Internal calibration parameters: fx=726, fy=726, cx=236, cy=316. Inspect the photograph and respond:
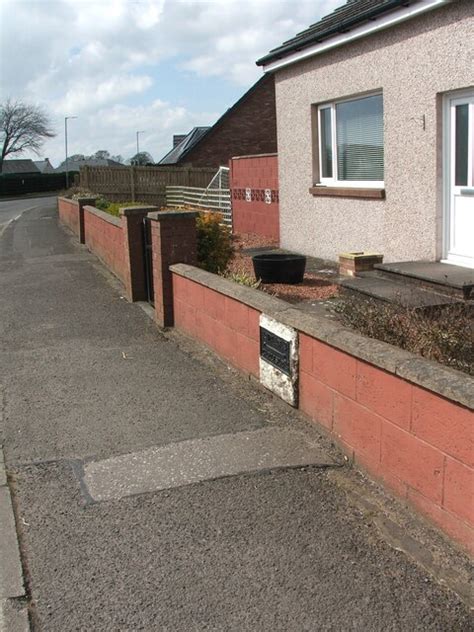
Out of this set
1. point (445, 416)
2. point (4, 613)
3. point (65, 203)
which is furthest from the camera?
point (65, 203)

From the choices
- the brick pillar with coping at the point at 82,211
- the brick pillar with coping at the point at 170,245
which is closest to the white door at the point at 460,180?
the brick pillar with coping at the point at 170,245

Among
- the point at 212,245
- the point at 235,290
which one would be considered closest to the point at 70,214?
the point at 212,245

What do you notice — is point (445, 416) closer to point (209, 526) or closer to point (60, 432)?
point (209, 526)

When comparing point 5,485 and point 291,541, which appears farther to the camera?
point 5,485

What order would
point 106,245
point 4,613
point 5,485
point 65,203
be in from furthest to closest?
point 65,203 → point 106,245 → point 5,485 → point 4,613

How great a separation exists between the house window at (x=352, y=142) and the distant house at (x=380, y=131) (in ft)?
0.05

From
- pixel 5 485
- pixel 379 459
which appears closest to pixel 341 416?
pixel 379 459

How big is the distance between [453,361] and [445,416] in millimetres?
967

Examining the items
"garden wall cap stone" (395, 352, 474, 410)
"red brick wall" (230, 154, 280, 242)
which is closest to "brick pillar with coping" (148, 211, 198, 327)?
"garden wall cap stone" (395, 352, 474, 410)

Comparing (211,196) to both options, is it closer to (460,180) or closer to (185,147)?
(460,180)

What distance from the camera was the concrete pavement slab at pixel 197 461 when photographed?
165 inches

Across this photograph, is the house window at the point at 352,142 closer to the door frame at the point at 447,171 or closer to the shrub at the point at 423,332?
the door frame at the point at 447,171

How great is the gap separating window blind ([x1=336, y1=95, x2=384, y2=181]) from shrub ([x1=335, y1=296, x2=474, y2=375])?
5573 millimetres

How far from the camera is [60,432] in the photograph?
16.7 ft
